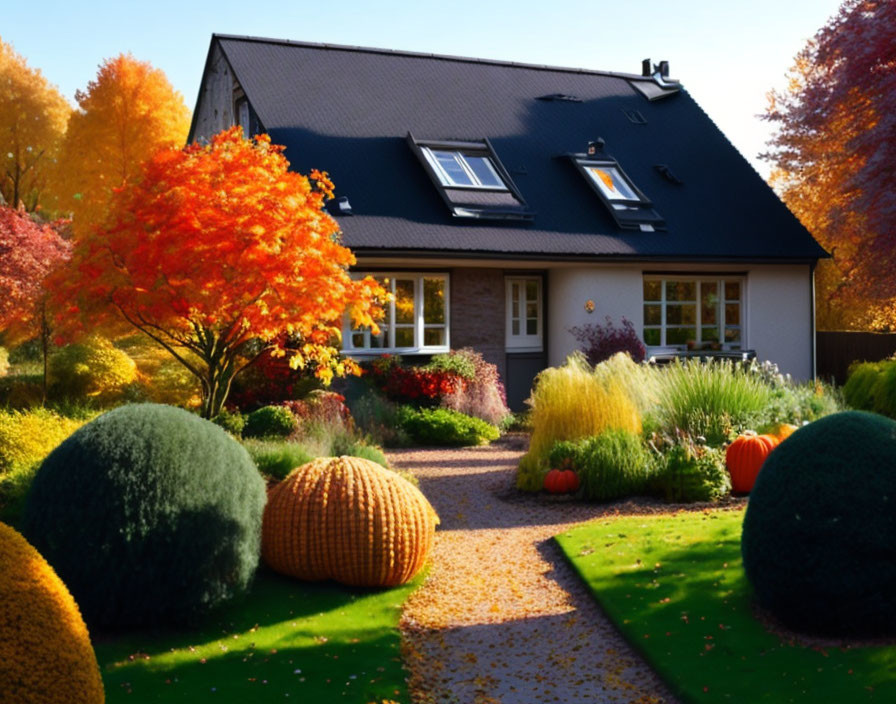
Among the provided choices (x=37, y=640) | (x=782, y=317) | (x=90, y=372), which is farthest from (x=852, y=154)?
(x=37, y=640)

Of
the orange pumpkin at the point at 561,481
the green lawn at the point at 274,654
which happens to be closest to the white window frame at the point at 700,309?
the orange pumpkin at the point at 561,481

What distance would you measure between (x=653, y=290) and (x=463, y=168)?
453 centimetres

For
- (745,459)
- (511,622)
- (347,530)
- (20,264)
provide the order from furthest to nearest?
(20,264), (745,459), (347,530), (511,622)

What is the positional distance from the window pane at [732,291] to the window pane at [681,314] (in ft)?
2.66

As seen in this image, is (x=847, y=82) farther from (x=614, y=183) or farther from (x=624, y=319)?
(x=624, y=319)

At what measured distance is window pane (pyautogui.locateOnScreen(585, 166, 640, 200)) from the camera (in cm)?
2028

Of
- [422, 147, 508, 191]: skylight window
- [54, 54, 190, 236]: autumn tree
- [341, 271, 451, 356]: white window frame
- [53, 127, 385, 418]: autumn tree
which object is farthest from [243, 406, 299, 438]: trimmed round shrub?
[54, 54, 190, 236]: autumn tree

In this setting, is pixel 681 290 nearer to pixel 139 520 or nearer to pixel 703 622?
pixel 703 622

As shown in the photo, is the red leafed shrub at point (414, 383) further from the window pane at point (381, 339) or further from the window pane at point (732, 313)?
the window pane at point (732, 313)

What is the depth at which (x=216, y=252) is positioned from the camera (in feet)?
34.3

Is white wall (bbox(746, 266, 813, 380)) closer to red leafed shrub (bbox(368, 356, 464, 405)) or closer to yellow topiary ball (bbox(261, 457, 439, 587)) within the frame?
red leafed shrub (bbox(368, 356, 464, 405))

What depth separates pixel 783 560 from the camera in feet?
20.8

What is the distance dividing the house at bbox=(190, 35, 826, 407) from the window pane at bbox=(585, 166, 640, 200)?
1.8 inches

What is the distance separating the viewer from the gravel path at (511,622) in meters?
6.08
